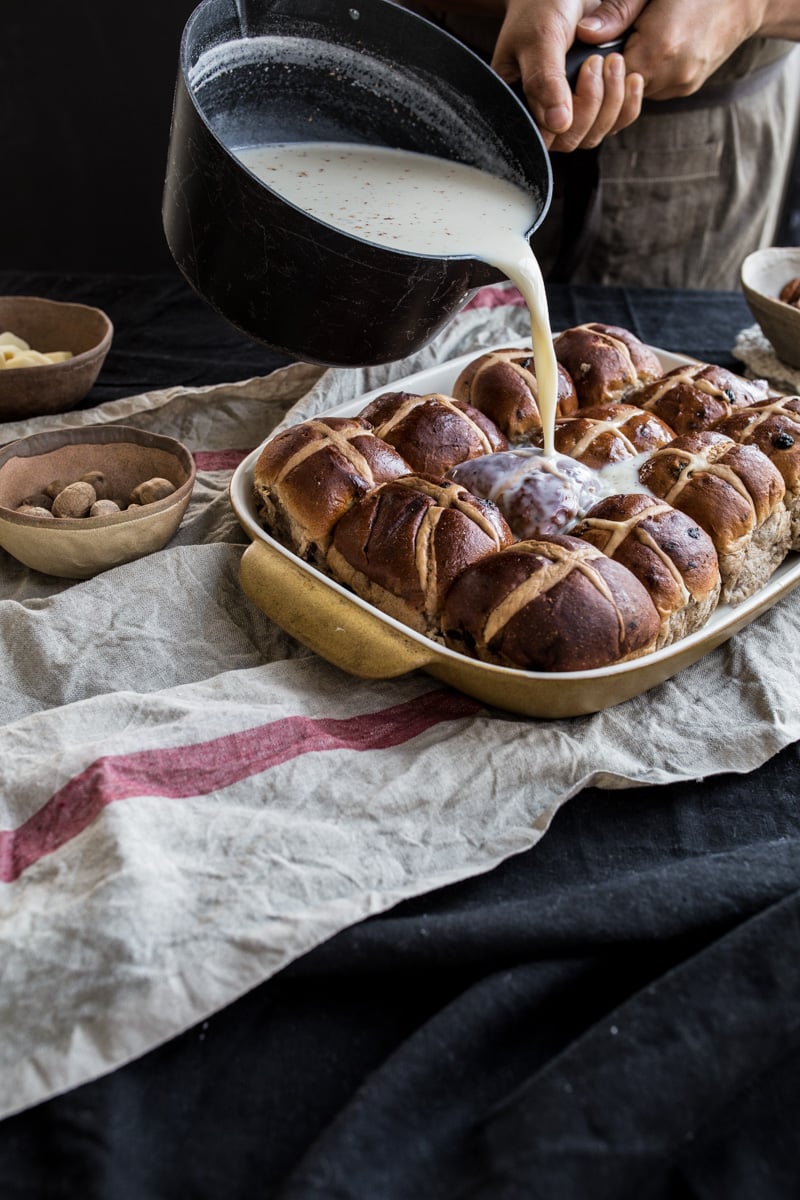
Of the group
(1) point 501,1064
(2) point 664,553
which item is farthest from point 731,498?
(1) point 501,1064

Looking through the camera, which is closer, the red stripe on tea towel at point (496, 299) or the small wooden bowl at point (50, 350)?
the small wooden bowl at point (50, 350)

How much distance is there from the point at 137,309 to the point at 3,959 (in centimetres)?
157

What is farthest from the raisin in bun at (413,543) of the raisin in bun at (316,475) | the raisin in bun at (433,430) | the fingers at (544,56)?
the fingers at (544,56)

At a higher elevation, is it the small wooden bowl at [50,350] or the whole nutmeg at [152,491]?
the whole nutmeg at [152,491]

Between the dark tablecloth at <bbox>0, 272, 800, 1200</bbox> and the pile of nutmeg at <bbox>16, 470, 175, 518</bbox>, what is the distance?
2.23 feet

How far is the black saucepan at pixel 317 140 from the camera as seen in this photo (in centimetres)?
104

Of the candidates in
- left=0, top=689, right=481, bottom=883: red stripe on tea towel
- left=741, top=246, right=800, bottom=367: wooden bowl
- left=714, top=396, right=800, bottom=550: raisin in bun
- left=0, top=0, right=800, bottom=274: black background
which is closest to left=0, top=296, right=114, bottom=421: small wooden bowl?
left=0, top=689, right=481, bottom=883: red stripe on tea towel

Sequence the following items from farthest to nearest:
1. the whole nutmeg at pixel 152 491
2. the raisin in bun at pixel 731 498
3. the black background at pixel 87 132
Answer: the black background at pixel 87 132
the whole nutmeg at pixel 152 491
the raisin in bun at pixel 731 498

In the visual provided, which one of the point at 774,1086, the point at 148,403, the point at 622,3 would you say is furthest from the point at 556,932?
the point at 622,3

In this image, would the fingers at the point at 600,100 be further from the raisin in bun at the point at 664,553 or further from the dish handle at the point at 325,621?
the dish handle at the point at 325,621

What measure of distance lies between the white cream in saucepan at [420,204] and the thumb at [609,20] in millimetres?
314

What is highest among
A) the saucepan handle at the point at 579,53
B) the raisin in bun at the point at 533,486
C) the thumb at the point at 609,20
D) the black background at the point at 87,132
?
the thumb at the point at 609,20

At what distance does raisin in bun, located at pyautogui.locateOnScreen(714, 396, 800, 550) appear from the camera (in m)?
1.35

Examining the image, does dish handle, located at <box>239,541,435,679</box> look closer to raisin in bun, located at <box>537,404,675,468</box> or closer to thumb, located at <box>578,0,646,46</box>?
raisin in bun, located at <box>537,404,675,468</box>
